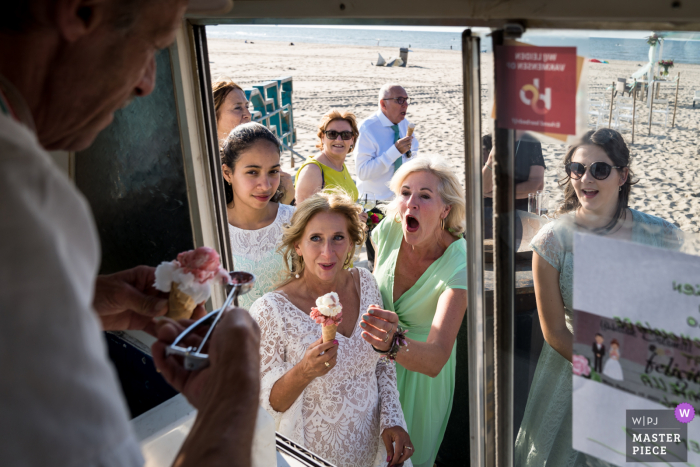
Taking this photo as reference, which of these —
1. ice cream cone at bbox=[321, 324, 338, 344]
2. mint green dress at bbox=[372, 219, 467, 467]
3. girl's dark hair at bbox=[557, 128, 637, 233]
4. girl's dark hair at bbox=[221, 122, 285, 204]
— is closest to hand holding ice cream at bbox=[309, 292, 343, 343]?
ice cream cone at bbox=[321, 324, 338, 344]

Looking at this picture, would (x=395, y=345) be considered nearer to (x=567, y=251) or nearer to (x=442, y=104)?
(x=567, y=251)

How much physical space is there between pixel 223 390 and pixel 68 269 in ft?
1.14

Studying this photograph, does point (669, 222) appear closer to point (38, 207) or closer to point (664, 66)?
point (664, 66)

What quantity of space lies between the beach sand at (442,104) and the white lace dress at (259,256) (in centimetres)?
134

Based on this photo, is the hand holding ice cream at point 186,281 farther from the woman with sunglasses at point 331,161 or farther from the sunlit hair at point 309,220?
the woman with sunglasses at point 331,161

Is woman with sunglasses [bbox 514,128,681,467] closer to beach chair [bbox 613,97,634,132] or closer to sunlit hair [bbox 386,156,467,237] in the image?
beach chair [bbox 613,97,634,132]

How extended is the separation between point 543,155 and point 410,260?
168 cm

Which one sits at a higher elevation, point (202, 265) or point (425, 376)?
point (202, 265)

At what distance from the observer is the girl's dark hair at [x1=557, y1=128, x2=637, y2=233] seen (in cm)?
116

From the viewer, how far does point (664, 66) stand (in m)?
1.09

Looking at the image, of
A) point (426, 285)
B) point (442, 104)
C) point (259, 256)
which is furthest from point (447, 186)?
point (442, 104)

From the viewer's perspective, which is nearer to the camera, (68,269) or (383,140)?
(68,269)

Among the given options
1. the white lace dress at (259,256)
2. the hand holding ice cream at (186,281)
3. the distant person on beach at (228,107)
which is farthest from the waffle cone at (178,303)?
the distant person on beach at (228,107)

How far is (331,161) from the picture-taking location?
4.28 metres
